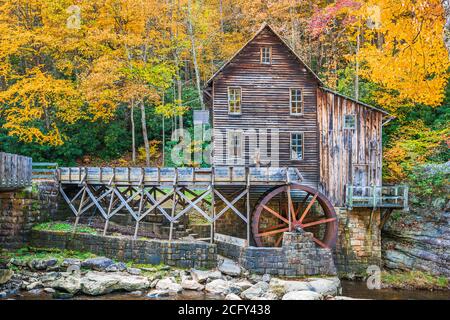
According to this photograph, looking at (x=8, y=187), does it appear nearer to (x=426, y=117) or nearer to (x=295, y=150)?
(x=295, y=150)

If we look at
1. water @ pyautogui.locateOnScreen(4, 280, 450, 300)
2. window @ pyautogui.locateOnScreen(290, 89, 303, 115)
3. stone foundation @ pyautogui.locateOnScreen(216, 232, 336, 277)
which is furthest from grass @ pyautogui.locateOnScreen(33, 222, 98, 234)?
window @ pyautogui.locateOnScreen(290, 89, 303, 115)

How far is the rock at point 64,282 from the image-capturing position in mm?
15961

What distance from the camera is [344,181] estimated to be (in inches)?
870

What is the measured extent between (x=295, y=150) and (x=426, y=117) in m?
8.40

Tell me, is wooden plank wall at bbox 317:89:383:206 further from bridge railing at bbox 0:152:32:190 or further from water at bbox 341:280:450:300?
bridge railing at bbox 0:152:32:190

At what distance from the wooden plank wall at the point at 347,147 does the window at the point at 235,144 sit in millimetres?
3479

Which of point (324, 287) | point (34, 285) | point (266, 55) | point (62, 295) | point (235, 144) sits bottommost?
point (324, 287)

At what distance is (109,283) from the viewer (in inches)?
647

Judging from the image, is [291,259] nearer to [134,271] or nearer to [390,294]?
[390,294]

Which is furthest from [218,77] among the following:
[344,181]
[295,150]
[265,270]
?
[265,270]

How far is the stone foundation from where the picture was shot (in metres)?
18.8

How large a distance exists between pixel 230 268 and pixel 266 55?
9.34 meters

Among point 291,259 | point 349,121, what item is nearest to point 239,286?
point 291,259

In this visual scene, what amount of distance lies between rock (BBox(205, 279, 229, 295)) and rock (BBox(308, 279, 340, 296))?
114 inches
